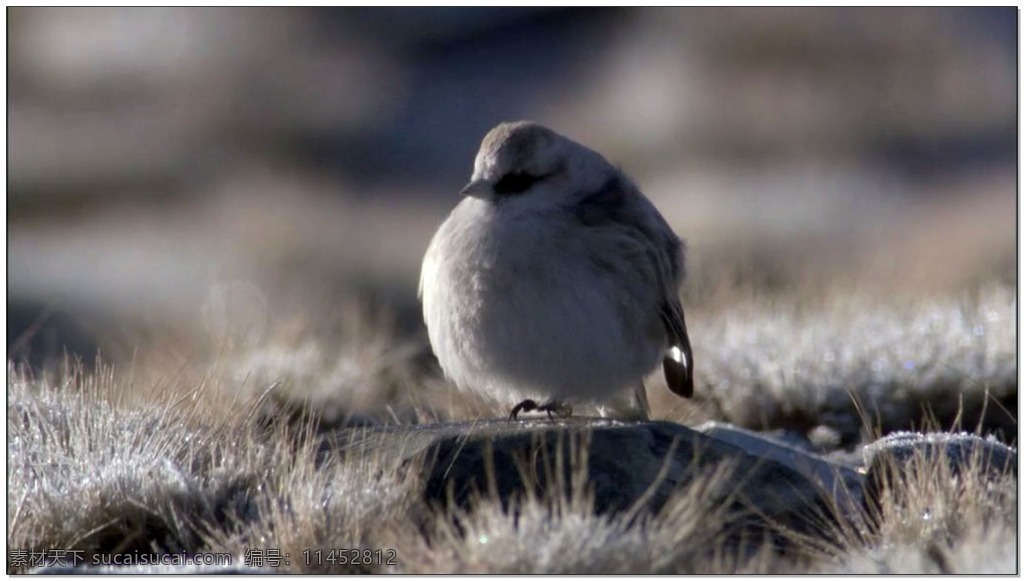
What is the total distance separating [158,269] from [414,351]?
40.4ft

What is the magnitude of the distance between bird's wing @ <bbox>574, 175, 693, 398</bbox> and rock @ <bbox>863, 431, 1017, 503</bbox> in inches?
42.9

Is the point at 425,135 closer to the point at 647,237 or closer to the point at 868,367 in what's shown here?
the point at 868,367

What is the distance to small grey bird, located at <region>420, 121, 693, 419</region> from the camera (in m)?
6.89

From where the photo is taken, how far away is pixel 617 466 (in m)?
6.50

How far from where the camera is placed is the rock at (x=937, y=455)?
6539 mm

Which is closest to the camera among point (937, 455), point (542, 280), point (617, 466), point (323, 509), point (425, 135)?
point (323, 509)

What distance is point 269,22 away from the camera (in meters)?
30.9

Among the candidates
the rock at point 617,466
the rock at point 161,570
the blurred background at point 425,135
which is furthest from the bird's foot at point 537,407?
the blurred background at point 425,135

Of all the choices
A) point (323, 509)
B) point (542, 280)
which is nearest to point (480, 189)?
point (542, 280)

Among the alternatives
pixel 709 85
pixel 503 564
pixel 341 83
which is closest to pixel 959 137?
pixel 709 85

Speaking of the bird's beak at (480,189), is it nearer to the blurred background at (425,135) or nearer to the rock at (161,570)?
the rock at (161,570)

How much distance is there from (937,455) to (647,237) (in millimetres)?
1643

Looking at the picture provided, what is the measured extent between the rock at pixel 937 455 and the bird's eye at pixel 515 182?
73.7 inches

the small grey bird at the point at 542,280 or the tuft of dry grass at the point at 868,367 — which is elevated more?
the small grey bird at the point at 542,280
